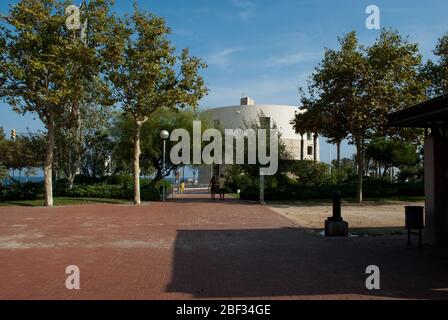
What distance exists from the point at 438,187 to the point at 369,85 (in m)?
14.3

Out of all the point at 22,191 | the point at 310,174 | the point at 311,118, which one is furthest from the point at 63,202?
the point at 310,174

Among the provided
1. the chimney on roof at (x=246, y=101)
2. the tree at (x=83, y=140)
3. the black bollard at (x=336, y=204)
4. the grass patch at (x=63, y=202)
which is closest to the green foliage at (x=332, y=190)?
the grass patch at (x=63, y=202)

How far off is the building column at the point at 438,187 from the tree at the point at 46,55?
16819mm

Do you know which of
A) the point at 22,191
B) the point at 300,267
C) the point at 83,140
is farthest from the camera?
the point at 83,140

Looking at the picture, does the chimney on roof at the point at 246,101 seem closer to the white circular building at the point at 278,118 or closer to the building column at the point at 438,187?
the white circular building at the point at 278,118

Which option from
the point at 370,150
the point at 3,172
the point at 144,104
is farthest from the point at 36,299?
the point at 370,150

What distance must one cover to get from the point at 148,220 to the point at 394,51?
1619cm

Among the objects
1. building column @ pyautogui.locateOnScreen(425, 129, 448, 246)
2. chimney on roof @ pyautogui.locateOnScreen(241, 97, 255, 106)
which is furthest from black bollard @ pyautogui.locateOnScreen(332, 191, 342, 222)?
chimney on roof @ pyautogui.locateOnScreen(241, 97, 255, 106)

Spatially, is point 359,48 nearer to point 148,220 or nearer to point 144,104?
point 144,104

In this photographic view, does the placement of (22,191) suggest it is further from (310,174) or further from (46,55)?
(310,174)

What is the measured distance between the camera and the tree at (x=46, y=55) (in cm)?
2156

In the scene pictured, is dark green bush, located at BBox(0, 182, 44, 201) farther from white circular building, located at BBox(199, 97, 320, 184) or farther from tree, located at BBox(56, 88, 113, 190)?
white circular building, located at BBox(199, 97, 320, 184)

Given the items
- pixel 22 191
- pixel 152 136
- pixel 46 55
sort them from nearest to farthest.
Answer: pixel 46 55
pixel 22 191
pixel 152 136

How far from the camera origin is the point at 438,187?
10.8m
